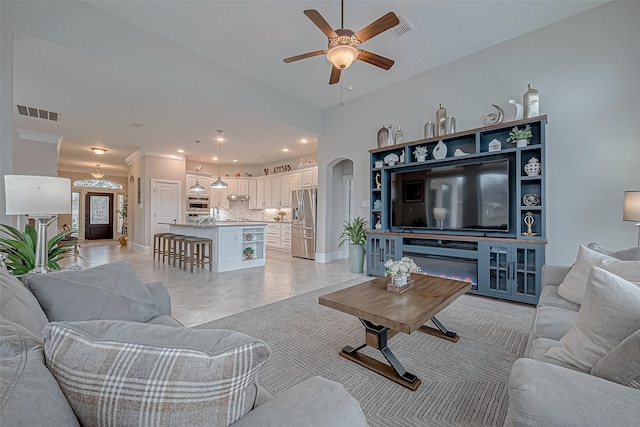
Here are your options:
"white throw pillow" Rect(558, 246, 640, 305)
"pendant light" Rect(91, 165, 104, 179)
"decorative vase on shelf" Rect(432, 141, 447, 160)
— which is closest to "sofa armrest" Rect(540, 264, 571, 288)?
"white throw pillow" Rect(558, 246, 640, 305)

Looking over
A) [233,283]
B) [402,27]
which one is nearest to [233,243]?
[233,283]

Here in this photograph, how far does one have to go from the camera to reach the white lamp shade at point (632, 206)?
260 cm

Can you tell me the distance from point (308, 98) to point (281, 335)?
185 inches

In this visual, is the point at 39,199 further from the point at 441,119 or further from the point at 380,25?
the point at 441,119

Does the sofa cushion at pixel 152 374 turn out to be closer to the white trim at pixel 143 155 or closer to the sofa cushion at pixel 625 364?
the sofa cushion at pixel 625 364

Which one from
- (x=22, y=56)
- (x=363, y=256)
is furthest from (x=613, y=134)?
(x=22, y=56)

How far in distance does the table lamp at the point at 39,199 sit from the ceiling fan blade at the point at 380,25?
2.70 meters

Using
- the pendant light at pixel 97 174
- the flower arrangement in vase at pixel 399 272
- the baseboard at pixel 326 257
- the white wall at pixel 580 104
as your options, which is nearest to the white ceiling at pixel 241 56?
the white wall at pixel 580 104

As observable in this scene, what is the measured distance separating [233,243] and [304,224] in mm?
2007

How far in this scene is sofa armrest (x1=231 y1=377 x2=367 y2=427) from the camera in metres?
0.64

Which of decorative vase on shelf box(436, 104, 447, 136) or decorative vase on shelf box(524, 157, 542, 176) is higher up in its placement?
decorative vase on shelf box(436, 104, 447, 136)

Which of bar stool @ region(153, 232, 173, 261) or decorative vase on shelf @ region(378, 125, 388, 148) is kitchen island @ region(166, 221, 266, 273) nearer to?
bar stool @ region(153, 232, 173, 261)

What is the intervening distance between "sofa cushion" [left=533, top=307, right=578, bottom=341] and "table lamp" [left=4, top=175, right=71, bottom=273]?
3.00 m

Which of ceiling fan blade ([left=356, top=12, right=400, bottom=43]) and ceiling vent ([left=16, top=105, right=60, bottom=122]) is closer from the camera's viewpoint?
ceiling fan blade ([left=356, top=12, right=400, bottom=43])
